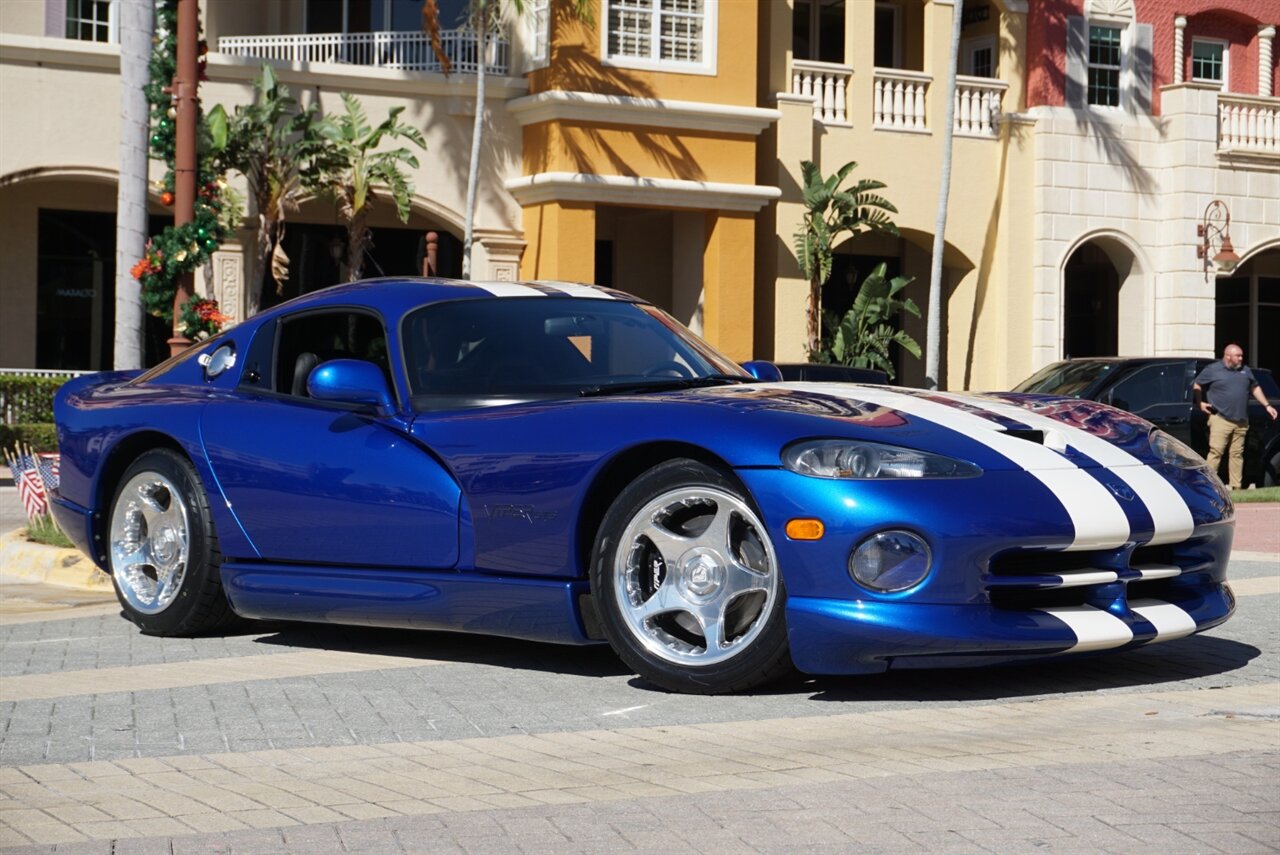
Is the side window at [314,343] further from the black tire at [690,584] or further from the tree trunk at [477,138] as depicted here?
the tree trunk at [477,138]

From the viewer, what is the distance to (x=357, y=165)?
26125mm

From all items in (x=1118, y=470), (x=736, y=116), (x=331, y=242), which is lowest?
(x=1118, y=470)

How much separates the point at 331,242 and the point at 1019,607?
2400cm

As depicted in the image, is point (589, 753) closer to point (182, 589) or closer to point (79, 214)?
point (182, 589)

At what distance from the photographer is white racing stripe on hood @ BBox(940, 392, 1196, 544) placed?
21.0ft

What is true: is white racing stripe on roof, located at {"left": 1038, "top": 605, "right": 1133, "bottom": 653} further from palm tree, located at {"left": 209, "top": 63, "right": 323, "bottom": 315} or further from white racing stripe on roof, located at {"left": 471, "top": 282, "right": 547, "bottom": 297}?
palm tree, located at {"left": 209, "top": 63, "right": 323, "bottom": 315}

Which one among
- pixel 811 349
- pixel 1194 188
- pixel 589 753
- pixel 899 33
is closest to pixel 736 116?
pixel 811 349

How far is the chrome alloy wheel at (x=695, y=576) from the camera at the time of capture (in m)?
6.18

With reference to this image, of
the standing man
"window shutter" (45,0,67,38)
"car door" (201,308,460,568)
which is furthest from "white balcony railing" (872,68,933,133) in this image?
"car door" (201,308,460,568)

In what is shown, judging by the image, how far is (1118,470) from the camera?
645 cm

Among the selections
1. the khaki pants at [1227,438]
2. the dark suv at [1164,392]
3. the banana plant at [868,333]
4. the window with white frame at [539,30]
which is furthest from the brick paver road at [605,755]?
the banana plant at [868,333]

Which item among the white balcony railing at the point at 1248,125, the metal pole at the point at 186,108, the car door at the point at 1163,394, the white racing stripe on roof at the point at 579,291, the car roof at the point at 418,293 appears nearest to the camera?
the car roof at the point at 418,293

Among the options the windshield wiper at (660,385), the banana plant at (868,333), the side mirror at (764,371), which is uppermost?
the banana plant at (868,333)

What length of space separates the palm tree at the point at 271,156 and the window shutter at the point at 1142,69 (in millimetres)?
13688
